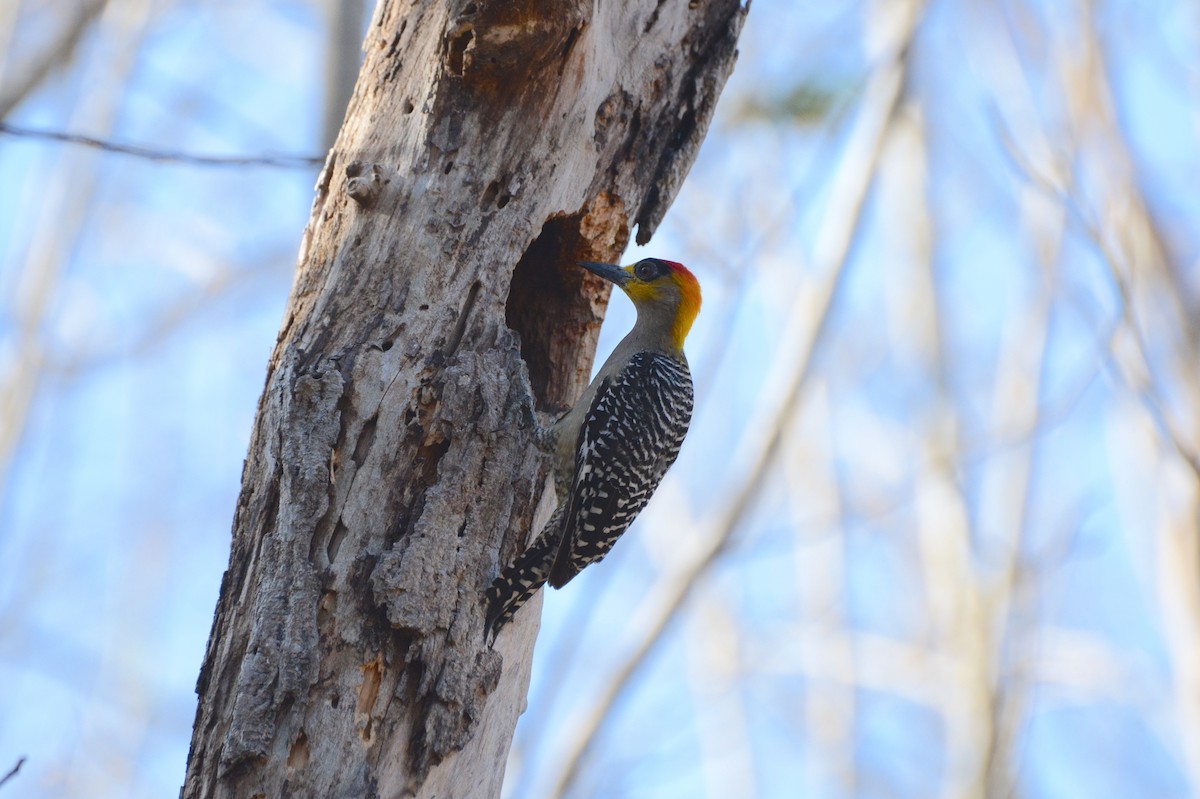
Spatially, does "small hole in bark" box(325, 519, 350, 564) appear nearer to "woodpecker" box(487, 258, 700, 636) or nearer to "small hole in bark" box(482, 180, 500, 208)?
"woodpecker" box(487, 258, 700, 636)

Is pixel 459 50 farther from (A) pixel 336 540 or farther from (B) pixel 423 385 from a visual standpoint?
(A) pixel 336 540

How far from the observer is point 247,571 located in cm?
314

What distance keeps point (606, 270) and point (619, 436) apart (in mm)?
710

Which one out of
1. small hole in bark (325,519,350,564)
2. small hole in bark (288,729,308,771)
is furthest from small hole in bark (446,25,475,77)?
small hole in bark (288,729,308,771)

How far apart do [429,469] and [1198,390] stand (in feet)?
17.2

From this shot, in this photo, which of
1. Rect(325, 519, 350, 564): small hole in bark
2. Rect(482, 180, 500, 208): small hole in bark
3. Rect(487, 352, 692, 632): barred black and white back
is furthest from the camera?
Rect(482, 180, 500, 208): small hole in bark

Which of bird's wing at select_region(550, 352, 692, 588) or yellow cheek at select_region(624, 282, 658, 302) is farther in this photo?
yellow cheek at select_region(624, 282, 658, 302)

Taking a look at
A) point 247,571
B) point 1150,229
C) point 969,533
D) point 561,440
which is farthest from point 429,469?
point 969,533

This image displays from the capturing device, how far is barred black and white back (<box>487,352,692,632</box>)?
3.77 metres

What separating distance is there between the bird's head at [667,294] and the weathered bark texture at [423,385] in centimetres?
98

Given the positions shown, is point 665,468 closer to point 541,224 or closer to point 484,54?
point 541,224

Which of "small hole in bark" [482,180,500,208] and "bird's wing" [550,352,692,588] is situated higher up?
"small hole in bark" [482,180,500,208]

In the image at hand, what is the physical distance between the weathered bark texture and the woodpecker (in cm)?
14

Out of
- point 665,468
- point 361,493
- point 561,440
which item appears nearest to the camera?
point 361,493
